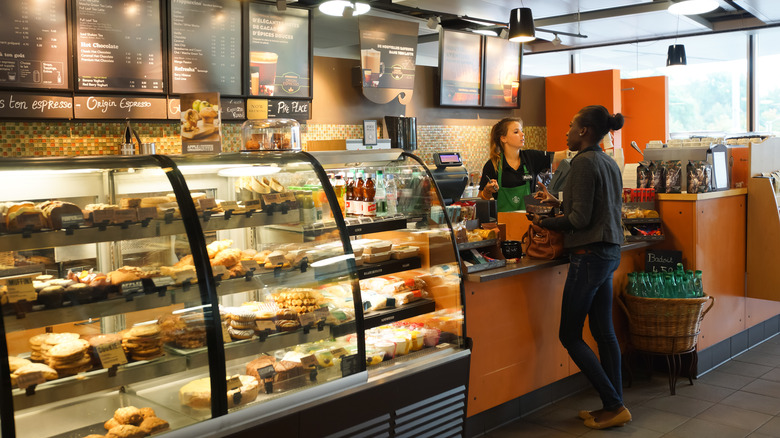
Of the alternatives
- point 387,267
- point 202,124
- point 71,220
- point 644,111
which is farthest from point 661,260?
point 644,111

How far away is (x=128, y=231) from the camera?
7.89 feet

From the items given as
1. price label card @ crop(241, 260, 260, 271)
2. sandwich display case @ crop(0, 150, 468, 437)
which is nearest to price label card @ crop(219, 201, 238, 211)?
sandwich display case @ crop(0, 150, 468, 437)

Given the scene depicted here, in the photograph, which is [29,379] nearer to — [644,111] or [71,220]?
[71,220]

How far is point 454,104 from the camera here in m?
7.50

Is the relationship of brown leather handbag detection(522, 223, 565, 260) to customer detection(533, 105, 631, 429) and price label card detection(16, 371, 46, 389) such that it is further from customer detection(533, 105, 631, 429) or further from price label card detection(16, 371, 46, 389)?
price label card detection(16, 371, 46, 389)

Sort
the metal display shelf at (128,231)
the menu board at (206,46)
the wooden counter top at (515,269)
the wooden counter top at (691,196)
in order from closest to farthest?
the metal display shelf at (128,231) < the wooden counter top at (515,269) < the wooden counter top at (691,196) < the menu board at (206,46)

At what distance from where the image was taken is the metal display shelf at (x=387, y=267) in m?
3.12

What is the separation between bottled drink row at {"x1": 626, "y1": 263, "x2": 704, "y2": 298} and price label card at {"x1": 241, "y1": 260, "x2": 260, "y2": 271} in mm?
2921

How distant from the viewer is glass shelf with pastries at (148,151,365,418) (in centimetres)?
259

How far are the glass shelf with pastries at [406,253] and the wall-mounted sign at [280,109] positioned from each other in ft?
7.34

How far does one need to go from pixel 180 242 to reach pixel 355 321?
30.0 inches

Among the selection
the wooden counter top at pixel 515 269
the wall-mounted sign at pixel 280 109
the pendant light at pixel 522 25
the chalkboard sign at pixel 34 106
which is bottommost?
the wooden counter top at pixel 515 269

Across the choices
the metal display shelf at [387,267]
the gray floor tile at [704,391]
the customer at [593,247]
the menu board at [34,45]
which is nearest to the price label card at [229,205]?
the metal display shelf at [387,267]

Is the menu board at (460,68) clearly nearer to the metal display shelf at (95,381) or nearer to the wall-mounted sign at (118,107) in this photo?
the wall-mounted sign at (118,107)
